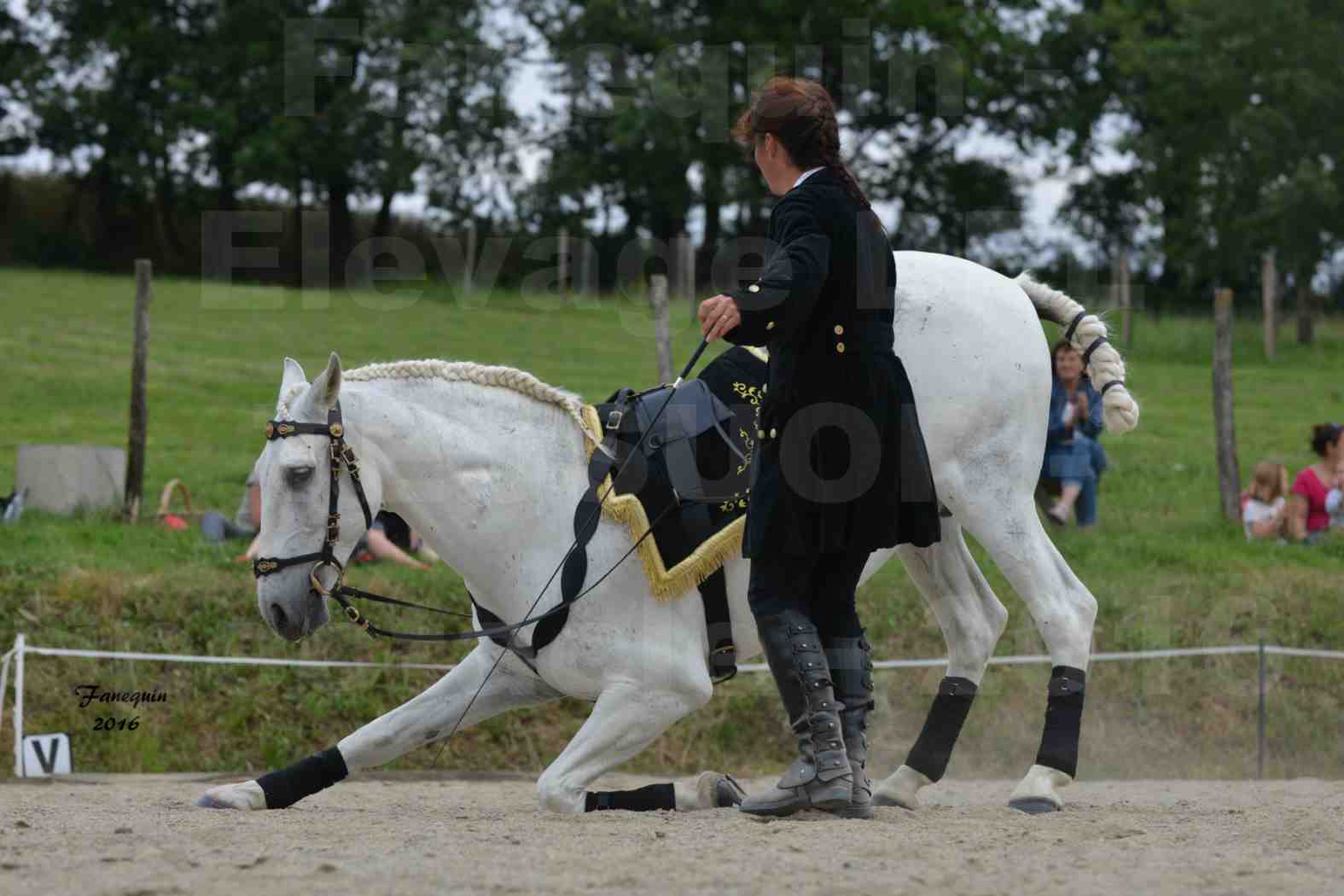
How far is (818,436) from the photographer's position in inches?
191

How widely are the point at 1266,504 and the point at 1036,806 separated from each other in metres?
6.87

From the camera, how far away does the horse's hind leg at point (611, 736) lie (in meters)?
5.19

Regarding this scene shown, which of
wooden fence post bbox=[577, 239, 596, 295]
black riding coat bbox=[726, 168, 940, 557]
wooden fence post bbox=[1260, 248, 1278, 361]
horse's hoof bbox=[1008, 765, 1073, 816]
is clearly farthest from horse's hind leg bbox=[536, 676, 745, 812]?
wooden fence post bbox=[577, 239, 596, 295]

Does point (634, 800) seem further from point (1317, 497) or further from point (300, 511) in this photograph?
point (1317, 497)

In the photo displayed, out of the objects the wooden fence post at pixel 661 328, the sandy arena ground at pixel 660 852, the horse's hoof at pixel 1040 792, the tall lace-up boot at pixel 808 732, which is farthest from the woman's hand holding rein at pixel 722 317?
the wooden fence post at pixel 661 328

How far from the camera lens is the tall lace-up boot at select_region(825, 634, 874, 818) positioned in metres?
5.08

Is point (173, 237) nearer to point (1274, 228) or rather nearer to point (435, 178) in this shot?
point (435, 178)

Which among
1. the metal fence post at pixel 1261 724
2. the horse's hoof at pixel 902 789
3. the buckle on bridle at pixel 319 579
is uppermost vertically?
the buckle on bridle at pixel 319 579

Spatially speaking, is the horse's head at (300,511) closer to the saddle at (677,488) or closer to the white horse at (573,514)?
the white horse at (573,514)

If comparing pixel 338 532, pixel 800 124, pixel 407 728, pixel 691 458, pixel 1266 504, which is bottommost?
pixel 407 728

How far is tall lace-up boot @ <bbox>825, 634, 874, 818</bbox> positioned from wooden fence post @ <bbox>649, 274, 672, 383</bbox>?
6.43m

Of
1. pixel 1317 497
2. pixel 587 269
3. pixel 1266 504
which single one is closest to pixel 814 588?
pixel 1317 497

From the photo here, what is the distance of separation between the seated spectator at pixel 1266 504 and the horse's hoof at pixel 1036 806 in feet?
21.7

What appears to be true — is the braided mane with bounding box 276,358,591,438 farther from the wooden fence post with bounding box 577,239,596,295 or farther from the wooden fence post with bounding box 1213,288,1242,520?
the wooden fence post with bounding box 577,239,596,295
